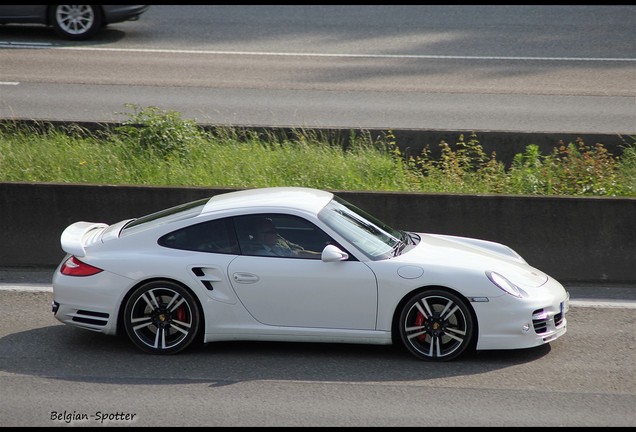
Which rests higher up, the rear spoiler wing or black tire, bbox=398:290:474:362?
Answer: the rear spoiler wing

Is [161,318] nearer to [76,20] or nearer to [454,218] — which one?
[454,218]

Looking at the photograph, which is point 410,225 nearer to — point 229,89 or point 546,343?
point 546,343

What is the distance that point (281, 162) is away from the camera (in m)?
11.5

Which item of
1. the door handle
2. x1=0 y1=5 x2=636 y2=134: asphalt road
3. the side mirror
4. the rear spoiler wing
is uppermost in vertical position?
x1=0 y1=5 x2=636 y2=134: asphalt road

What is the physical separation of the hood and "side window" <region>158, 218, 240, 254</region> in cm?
145

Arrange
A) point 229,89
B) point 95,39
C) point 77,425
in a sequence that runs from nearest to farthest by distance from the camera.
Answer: point 77,425, point 229,89, point 95,39

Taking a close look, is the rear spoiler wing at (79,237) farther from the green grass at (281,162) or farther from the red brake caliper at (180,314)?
the green grass at (281,162)

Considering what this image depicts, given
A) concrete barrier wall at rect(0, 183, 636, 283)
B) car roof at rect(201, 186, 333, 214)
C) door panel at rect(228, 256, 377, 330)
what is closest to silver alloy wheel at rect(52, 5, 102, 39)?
concrete barrier wall at rect(0, 183, 636, 283)

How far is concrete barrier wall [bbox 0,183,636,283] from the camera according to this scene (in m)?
9.38

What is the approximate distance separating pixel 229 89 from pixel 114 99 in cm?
223

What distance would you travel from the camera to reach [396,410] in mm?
6176

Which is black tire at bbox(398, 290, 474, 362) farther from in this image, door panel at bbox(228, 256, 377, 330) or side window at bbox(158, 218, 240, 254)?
side window at bbox(158, 218, 240, 254)

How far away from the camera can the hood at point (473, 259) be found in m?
7.27

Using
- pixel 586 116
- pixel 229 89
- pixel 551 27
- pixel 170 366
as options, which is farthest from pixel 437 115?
pixel 170 366
